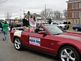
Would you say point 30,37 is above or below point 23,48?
above

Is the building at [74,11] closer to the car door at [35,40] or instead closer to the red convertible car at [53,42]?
the red convertible car at [53,42]

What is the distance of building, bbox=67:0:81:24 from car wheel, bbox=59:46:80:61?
78414 millimetres

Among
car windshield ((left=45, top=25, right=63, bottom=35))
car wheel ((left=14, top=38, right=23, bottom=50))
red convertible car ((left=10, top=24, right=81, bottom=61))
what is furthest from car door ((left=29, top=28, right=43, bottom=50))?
car wheel ((left=14, top=38, right=23, bottom=50))

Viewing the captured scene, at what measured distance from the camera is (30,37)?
9164 millimetres

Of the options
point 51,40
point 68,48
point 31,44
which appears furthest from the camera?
point 31,44

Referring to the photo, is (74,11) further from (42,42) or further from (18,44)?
(42,42)

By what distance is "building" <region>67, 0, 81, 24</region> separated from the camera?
8550 centimetres

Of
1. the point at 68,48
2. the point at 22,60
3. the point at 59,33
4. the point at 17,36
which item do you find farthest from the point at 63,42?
the point at 17,36

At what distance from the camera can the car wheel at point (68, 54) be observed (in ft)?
22.8

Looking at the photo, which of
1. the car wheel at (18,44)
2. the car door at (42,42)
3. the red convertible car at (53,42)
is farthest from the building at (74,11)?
the car door at (42,42)

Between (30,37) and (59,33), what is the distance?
143 cm

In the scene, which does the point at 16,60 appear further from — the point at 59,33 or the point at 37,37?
the point at 59,33

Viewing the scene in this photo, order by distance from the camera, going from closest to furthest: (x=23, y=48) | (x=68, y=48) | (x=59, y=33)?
(x=68, y=48) → (x=59, y=33) → (x=23, y=48)

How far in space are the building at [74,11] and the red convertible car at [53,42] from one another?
7682cm
